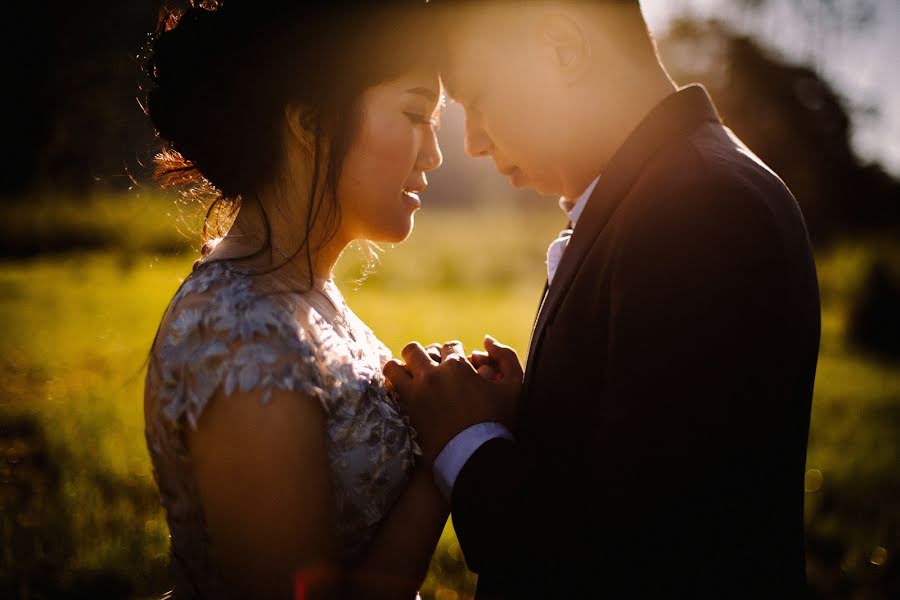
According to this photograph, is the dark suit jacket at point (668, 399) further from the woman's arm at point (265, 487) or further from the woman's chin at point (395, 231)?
the woman's chin at point (395, 231)

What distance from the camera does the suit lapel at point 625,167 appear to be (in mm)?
1851

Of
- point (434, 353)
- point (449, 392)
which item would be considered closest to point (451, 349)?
point (434, 353)

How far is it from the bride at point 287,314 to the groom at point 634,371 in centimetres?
23

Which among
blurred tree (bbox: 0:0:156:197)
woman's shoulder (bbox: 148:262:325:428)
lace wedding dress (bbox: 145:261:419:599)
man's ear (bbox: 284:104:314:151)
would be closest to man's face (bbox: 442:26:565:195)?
man's ear (bbox: 284:104:314:151)

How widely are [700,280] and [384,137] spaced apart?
1138mm

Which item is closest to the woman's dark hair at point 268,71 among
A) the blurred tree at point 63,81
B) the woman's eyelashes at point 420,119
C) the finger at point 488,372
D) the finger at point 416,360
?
the woman's eyelashes at point 420,119

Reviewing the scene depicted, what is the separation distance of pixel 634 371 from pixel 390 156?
1115 mm

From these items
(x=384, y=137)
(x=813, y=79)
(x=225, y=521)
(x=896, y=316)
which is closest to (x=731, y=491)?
(x=225, y=521)

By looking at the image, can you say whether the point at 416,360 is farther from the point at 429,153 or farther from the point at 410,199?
the point at 429,153

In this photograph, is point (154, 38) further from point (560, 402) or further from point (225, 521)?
point (560, 402)

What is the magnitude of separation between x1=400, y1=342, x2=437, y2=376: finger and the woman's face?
44 cm

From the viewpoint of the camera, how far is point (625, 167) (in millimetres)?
1873

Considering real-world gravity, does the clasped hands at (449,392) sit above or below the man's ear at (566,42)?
below

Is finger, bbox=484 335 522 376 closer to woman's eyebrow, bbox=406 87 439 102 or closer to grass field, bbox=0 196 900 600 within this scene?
woman's eyebrow, bbox=406 87 439 102
